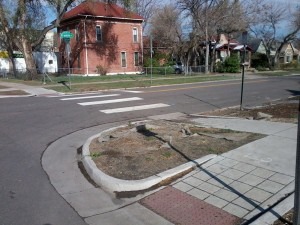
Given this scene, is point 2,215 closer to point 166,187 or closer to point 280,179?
point 166,187

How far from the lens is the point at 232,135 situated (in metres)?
7.54

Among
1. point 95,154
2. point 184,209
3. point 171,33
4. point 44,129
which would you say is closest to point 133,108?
point 44,129

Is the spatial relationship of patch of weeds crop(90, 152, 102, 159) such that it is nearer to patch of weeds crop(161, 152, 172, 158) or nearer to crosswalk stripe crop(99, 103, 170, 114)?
patch of weeds crop(161, 152, 172, 158)

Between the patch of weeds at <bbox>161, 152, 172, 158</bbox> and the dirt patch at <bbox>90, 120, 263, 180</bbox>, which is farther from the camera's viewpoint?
the patch of weeds at <bbox>161, 152, 172, 158</bbox>

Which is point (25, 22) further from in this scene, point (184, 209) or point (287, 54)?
point (287, 54)

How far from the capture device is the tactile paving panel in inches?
158

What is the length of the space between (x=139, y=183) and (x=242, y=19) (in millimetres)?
35971

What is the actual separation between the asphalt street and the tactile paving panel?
102cm

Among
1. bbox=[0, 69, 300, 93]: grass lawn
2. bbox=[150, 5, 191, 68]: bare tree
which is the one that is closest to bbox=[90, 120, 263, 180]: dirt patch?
bbox=[0, 69, 300, 93]: grass lawn

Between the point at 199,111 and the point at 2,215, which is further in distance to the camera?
the point at 199,111

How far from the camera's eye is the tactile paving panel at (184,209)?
4023mm

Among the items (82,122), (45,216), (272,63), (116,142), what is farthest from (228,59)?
(45,216)

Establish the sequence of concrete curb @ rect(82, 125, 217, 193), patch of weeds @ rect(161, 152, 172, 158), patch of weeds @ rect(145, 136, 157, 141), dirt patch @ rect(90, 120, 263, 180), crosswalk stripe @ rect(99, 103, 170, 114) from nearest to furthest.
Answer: concrete curb @ rect(82, 125, 217, 193) → dirt patch @ rect(90, 120, 263, 180) → patch of weeds @ rect(161, 152, 172, 158) → patch of weeds @ rect(145, 136, 157, 141) → crosswalk stripe @ rect(99, 103, 170, 114)

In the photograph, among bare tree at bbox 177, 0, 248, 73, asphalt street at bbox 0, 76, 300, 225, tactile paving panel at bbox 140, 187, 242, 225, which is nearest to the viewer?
tactile paving panel at bbox 140, 187, 242, 225
